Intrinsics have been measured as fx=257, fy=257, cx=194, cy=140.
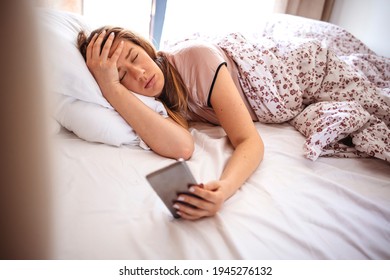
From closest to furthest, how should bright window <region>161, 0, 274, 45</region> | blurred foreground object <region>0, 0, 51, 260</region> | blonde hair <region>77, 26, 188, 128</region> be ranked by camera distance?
blurred foreground object <region>0, 0, 51, 260</region> → blonde hair <region>77, 26, 188, 128</region> → bright window <region>161, 0, 274, 45</region>

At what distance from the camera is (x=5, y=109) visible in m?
0.27

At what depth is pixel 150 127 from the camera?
737 millimetres

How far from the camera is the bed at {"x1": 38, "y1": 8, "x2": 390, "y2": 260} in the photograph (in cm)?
47

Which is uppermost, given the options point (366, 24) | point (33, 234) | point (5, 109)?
point (366, 24)

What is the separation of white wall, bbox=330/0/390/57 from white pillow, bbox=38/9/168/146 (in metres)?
2.11

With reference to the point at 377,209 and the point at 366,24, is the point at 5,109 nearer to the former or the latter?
the point at 377,209

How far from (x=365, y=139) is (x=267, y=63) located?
0.42m

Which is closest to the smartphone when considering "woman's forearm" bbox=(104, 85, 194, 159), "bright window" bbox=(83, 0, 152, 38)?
"woman's forearm" bbox=(104, 85, 194, 159)

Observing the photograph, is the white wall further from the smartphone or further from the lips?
the smartphone

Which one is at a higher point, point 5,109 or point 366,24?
point 366,24

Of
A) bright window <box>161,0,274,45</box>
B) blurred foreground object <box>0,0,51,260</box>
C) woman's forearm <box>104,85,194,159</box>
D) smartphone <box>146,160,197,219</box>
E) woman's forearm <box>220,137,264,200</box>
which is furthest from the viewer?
bright window <box>161,0,274,45</box>

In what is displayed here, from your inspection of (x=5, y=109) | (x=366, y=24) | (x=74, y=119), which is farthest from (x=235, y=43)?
(x=366, y=24)

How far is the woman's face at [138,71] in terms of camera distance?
779mm

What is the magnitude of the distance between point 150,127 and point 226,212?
33 cm
